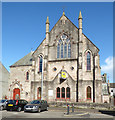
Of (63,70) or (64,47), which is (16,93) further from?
(64,47)

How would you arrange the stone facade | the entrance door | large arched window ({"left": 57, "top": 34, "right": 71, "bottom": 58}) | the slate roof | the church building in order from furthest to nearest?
the stone facade
the slate roof
the entrance door
large arched window ({"left": 57, "top": 34, "right": 71, "bottom": 58})
the church building

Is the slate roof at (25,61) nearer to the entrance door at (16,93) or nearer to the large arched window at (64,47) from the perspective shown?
the entrance door at (16,93)

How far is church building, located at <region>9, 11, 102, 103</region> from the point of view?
3105cm

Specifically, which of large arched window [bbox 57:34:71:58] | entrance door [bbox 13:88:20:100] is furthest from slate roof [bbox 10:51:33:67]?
large arched window [bbox 57:34:71:58]

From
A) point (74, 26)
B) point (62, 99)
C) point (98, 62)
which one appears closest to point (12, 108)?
point (62, 99)

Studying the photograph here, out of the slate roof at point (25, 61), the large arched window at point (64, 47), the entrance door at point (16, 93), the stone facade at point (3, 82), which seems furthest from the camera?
the stone facade at point (3, 82)

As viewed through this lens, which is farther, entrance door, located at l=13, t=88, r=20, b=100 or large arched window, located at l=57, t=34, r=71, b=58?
entrance door, located at l=13, t=88, r=20, b=100

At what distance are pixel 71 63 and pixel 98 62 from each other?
5053 millimetres

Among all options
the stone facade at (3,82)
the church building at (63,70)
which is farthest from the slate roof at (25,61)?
the stone facade at (3,82)

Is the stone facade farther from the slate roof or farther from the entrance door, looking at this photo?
the slate roof

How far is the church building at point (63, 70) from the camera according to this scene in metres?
31.0

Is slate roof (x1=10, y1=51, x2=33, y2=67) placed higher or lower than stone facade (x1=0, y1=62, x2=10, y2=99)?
higher

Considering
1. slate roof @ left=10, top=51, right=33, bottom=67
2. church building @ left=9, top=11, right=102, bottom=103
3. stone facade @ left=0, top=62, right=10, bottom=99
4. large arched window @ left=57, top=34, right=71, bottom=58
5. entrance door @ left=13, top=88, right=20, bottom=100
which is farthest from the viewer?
stone facade @ left=0, top=62, right=10, bottom=99

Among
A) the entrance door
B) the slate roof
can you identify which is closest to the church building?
the entrance door
